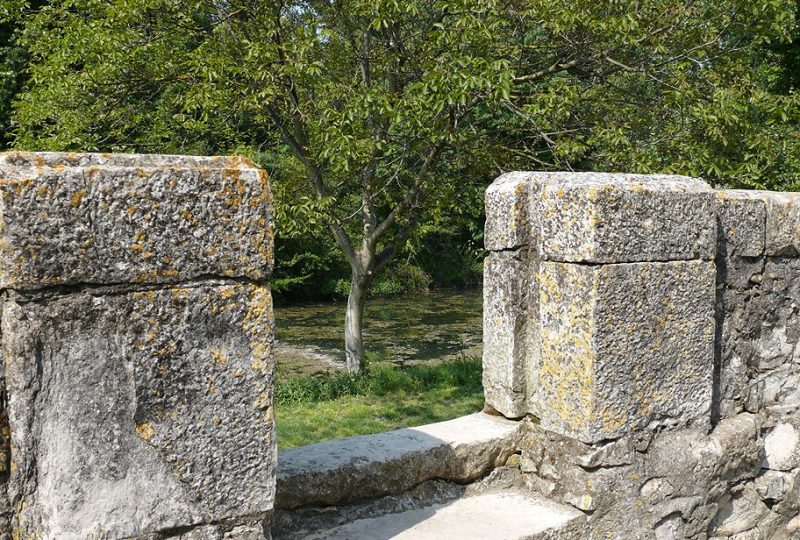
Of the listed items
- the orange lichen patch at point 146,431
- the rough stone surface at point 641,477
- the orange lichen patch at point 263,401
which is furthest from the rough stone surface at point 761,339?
→ the orange lichen patch at point 146,431

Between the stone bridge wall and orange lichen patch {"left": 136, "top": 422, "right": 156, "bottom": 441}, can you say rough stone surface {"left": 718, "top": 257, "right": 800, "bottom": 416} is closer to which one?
the stone bridge wall

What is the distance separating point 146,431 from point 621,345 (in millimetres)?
1797

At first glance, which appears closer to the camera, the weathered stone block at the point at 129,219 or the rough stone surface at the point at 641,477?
the weathered stone block at the point at 129,219

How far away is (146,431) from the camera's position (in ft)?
6.07

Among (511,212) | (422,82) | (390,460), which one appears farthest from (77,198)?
(422,82)

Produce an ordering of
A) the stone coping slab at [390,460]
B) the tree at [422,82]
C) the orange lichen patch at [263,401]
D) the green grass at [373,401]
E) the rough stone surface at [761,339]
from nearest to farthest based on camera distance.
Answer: the orange lichen patch at [263,401] < the stone coping slab at [390,460] < the rough stone surface at [761,339] < the tree at [422,82] < the green grass at [373,401]

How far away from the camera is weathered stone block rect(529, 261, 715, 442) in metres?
2.79

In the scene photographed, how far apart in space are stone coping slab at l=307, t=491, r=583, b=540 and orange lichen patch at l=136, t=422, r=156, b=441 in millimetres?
900

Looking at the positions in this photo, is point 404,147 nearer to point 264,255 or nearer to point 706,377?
point 706,377

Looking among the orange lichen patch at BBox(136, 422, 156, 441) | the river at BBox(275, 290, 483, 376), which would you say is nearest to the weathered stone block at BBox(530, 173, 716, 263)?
the orange lichen patch at BBox(136, 422, 156, 441)

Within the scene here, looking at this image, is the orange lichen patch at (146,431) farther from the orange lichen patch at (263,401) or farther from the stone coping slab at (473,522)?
the stone coping slab at (473,522)

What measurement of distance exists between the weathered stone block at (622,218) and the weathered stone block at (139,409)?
1339 mm

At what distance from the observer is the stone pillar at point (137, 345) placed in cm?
170

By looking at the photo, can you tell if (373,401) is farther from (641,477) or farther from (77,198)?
(77,198)
